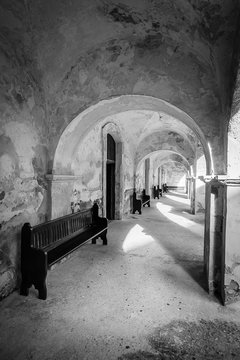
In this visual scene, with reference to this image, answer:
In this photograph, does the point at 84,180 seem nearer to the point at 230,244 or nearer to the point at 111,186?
the point at 111,186

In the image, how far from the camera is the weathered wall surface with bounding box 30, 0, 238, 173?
2936mm

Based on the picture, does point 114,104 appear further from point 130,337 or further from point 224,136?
point 130,337

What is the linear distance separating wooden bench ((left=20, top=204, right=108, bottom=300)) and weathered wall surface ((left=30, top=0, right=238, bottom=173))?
160 centimetres

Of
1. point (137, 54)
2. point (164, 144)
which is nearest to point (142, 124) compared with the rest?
point (164, 144)

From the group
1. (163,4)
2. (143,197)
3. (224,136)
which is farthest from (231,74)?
(143,197)

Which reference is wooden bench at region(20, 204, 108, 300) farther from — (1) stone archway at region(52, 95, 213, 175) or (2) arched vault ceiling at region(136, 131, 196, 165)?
(2) arched vault ceiling at region(136, 131, 196, 165)

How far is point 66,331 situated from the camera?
2387 millimetres

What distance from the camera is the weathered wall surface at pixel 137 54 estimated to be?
2.94 m

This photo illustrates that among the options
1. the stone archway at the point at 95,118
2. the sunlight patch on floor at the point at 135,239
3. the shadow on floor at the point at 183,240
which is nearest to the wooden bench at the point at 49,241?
the sunlight patch on floor at the point at 135,239

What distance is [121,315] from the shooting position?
2.68 m

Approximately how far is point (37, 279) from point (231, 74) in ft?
12.6

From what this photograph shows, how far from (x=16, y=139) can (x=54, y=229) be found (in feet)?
5.72

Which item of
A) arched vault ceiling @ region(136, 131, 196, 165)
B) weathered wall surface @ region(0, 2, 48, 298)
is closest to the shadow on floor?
weathered wall surface @ region(0, 2, 48, 298)

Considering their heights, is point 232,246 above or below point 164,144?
below
